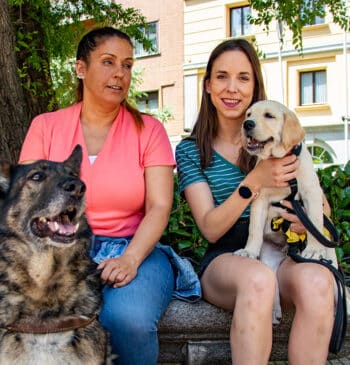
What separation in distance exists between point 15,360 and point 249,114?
6.27 ft

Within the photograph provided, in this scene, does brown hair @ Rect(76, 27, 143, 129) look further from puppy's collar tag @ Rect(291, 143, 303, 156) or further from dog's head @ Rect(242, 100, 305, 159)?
puppy's collar tag @ Rect(291, 143, 303, 156)

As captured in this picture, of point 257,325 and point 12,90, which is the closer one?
point 257,325

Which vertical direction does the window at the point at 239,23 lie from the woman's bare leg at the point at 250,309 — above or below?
above

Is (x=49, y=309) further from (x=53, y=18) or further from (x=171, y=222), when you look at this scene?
(x=53, y=18)

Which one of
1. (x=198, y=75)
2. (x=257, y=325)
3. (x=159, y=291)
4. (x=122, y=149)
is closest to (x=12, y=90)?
(x=122, y=149)

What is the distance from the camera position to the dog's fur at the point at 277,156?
3086 mm

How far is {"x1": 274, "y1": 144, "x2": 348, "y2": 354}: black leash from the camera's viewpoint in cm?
273

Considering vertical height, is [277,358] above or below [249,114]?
below

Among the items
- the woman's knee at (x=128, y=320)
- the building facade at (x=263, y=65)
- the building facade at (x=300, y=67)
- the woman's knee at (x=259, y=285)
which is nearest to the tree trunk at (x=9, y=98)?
the woman's knee at (x=128, y=320)

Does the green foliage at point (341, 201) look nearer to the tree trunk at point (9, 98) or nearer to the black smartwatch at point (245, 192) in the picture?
the black smartwatch at point (245, 192)

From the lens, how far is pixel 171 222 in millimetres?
4883

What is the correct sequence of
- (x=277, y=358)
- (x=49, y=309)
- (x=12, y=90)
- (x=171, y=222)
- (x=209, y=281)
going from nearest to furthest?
(x=49, y=309)
(x=209, y=281)
(x=277, y=358)
(x=12, y=90)
(x=171, y=222)

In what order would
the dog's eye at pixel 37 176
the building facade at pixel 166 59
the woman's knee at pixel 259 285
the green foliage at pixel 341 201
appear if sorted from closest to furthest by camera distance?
the dog's eye at pixel 37 176 < the woman's knee at pixel 259 285 < the green foliage at pixel 341 201 < the building facade at pixel 166 59

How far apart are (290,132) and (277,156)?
6.4 inches
